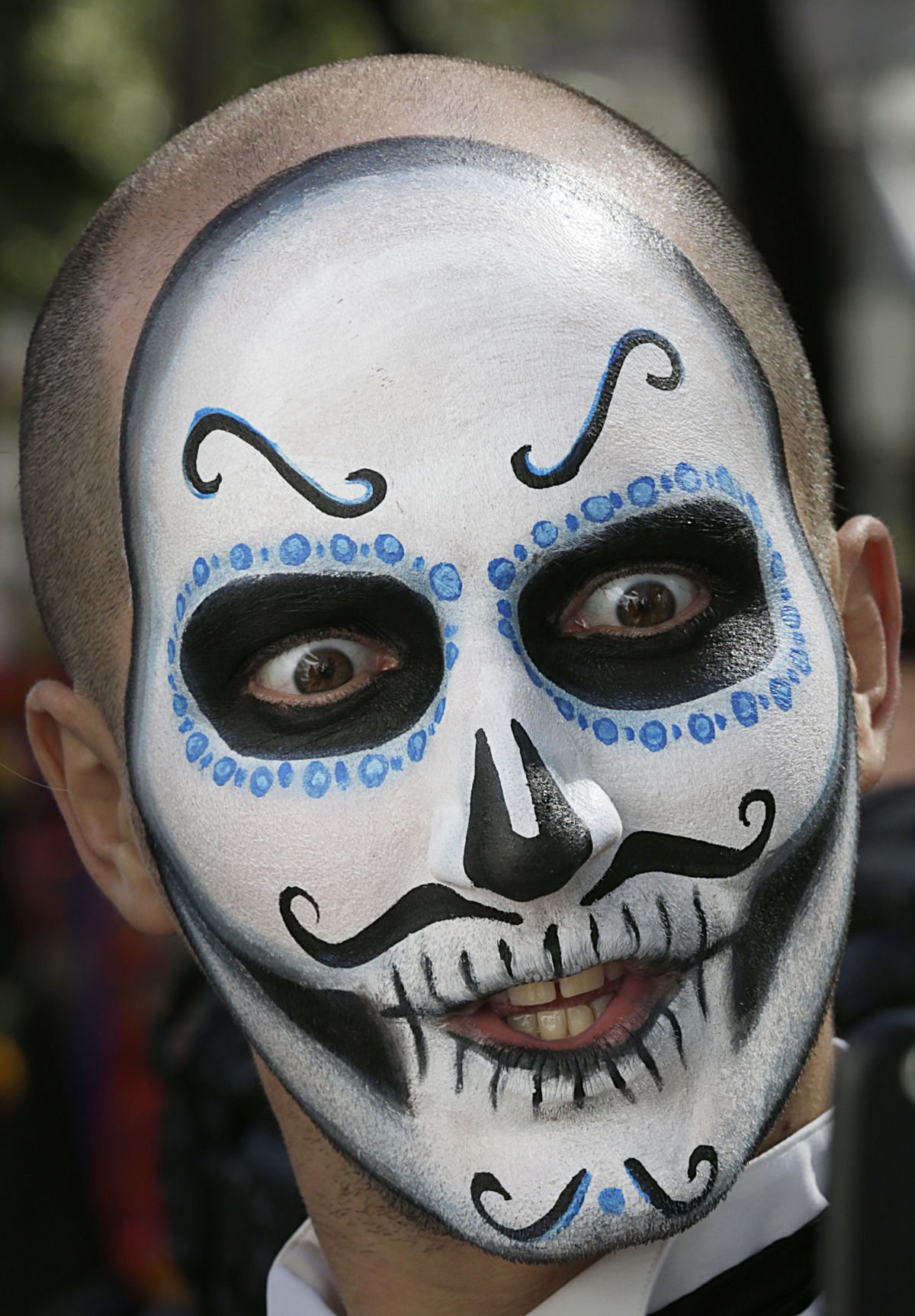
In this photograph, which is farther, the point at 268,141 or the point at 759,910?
the point at 268,141

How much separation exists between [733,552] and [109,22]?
11.3 meters

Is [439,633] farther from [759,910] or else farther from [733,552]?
[759,910]

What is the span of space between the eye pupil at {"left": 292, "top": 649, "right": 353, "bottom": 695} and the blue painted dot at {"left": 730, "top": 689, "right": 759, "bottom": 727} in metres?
0.45

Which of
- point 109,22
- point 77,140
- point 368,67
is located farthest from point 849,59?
point 368,67

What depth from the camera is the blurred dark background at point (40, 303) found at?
3.19m

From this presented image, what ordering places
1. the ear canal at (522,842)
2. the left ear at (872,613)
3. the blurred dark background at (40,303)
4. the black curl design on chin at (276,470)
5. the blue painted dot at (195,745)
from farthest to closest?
the blurred dark background at (40,303) → the left ear at (872,613) → the blue painted dot at (195,745) → the black curl design on chin at (276,470) → the ear canal at (522,842)

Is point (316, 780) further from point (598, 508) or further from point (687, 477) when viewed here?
point (687, 477)

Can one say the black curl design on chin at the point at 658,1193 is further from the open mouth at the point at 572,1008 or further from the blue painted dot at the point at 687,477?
the blue painted dot at the point at 687,477

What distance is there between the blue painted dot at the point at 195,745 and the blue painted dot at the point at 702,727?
0.58 m

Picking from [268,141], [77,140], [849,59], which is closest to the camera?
[268,141]

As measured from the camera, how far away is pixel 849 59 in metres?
11.4

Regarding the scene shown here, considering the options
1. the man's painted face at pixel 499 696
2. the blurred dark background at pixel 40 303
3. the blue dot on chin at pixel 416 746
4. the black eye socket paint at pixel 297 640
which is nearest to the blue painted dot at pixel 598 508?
the man's painted face at pixel 499 696

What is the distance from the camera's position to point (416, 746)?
1746mm

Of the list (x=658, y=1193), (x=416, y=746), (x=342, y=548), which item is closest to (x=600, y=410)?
(x=342, y=548)
